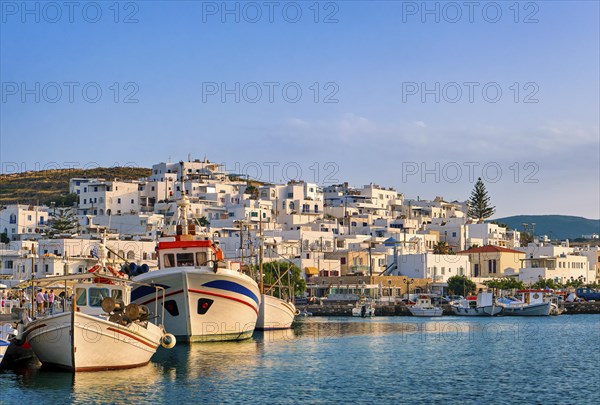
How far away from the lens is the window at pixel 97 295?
1449 inches

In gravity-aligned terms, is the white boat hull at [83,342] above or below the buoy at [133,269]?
below

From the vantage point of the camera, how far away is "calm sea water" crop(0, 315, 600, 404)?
3209 cm

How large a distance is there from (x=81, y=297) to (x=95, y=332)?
11.2 ft

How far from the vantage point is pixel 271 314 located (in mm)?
63438

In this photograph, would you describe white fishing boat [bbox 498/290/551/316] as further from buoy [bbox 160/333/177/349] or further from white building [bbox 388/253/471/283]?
buoy [bbox 160/333/177/349]

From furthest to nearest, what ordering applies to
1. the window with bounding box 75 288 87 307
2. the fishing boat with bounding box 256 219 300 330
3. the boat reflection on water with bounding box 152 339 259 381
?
the fishing boat with bounding box 256 219 300 330
the boat reflection on water with bounding box 152 339 259 381
the window with bounding box 75 288 87 307

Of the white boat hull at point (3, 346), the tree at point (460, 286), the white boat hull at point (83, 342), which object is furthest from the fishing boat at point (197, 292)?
the tree at point (460, 286)

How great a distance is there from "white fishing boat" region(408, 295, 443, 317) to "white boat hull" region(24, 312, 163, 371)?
62159 mm

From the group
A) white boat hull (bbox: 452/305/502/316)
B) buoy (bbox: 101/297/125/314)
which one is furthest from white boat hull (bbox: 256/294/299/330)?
white boat hull (bbox: 452/305/502/316)

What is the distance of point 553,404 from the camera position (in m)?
32.2

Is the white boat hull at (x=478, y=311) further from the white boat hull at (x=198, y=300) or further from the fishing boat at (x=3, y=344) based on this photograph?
the fishing boat at (x=3, y=344)

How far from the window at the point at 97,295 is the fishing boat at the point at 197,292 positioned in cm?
965

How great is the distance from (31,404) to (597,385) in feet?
70.3

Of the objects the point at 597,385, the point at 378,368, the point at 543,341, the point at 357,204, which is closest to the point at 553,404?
the point at 597,385
